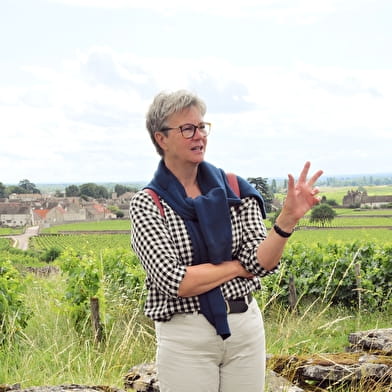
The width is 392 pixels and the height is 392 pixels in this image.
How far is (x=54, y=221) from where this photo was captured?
66.7 meters

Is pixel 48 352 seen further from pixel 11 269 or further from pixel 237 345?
pixel 237 345

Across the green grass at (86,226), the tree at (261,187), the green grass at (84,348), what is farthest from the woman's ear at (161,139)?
the green grass at (86,226)

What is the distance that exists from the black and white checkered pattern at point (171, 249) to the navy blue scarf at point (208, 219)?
0.04 metres

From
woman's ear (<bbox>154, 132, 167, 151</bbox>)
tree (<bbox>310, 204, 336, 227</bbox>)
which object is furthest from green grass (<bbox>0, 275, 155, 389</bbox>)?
tree (<bbox>310, 204, 336, 227</bbox>)

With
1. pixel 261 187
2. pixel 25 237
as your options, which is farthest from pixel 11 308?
pixel 25 237

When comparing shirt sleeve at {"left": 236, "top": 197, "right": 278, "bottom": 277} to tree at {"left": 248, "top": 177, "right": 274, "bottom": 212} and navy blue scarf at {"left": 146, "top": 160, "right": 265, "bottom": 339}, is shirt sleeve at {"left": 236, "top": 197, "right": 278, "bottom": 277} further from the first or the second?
tree at {"left": 248, "top": 177, "right": 274, "bottom": 212}

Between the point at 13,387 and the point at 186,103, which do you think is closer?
the point at 186,103

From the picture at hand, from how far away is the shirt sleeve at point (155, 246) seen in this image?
2.24 meters

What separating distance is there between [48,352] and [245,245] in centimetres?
389

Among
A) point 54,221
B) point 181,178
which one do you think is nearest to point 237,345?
point 181,178

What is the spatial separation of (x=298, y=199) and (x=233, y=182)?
373 millimetres

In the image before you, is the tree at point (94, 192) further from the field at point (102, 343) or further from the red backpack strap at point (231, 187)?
the red backpack strap at point (231, 187)

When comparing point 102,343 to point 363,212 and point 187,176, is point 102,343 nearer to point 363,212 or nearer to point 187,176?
point 187,176

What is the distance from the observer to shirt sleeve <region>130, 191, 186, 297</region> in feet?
7.36
